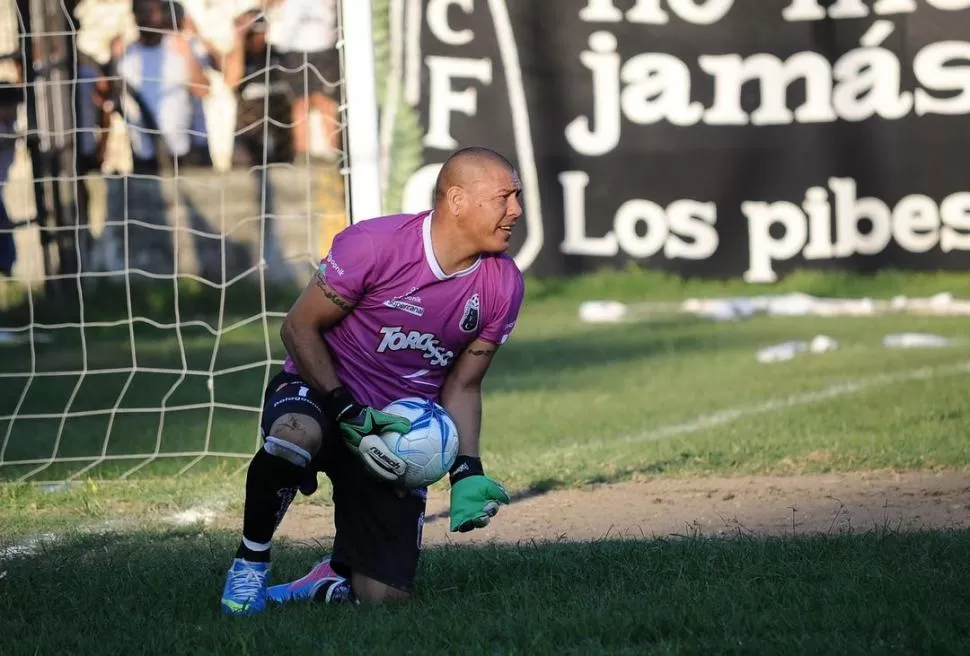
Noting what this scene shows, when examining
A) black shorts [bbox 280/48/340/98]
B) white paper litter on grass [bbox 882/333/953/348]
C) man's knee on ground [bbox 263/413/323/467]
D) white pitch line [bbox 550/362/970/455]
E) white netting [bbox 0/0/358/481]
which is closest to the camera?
man's knee on ground [bbox 263/413/323/467]

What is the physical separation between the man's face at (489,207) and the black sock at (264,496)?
3.07 feet

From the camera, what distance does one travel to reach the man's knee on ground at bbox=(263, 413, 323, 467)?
4.77 metres

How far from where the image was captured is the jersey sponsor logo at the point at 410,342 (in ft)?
16.6

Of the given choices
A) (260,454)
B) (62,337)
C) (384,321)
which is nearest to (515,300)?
(384,321)

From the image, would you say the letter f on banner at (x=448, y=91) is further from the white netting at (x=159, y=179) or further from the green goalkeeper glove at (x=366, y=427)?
the green goalkeeper glove at (x=366, y=427)

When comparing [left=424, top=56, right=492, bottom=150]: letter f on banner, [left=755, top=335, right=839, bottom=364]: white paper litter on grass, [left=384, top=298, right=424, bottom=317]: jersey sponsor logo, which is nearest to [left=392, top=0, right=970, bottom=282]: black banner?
[left=424, top=56, right=492, bottom=150]: letter f on banner

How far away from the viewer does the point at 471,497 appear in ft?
16.3

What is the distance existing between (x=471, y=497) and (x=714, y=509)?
2194 millimetres

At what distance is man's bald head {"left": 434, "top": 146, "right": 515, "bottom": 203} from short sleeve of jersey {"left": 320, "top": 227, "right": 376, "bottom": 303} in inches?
11.6

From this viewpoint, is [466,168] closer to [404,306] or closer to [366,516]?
[404,306]

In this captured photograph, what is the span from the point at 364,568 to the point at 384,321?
32.1 inches

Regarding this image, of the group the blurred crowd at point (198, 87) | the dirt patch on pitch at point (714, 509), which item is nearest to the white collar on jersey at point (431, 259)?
the dirt patch on pitch at point (714, 509)

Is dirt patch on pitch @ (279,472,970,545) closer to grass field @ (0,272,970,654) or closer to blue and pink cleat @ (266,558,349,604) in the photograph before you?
grass field @ (0,272,970,654)

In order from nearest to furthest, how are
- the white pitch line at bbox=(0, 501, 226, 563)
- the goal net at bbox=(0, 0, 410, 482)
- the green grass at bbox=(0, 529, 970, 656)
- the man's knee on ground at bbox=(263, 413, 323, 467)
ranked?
the green grass at bbox=(0, 529, 970, 656)
the man's knee on ground at bbox=(263, 413, 323, 467)
the white pitch line at bbox=(0, 501, 226, 563)
the goal net at bbox=(0, 0, 410, 482)
